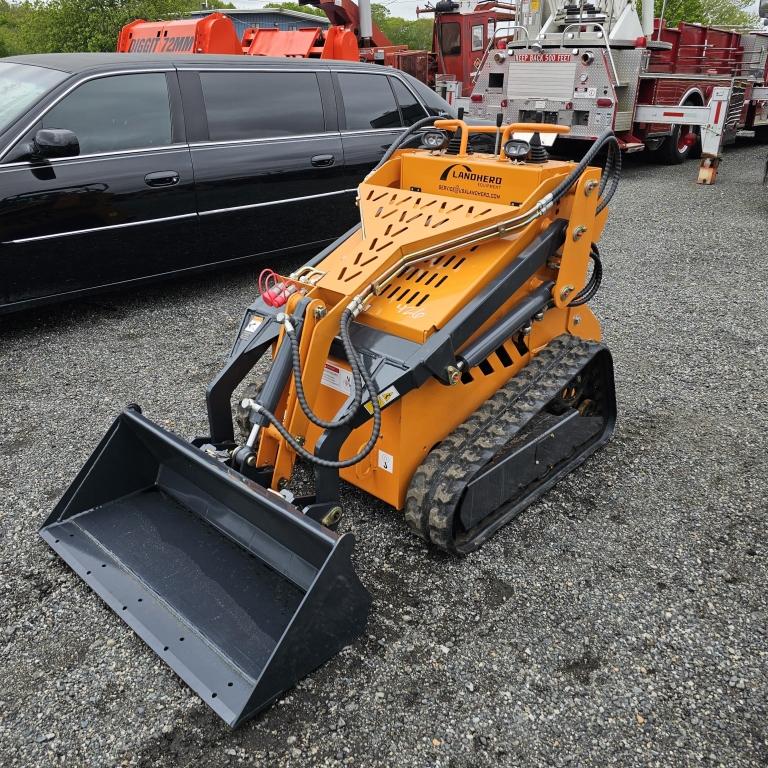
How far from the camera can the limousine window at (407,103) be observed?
6666 millimetres

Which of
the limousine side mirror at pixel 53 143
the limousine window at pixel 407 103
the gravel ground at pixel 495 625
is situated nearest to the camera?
the gravel ground at pixel 495 625

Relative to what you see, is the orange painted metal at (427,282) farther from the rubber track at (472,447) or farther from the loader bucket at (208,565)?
the loader bucket at (208,565)

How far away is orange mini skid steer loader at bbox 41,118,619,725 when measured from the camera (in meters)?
2.47

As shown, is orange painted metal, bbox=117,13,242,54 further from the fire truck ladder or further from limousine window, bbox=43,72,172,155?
the fire truck ladder

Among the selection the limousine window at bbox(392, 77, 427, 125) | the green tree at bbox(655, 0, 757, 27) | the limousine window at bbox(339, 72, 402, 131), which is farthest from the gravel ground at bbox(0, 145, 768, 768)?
the green tree at bbox(655, 0, 757, 27)

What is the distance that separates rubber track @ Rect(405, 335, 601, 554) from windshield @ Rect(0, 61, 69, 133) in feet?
12.1

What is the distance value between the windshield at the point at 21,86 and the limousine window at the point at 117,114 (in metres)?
0.16

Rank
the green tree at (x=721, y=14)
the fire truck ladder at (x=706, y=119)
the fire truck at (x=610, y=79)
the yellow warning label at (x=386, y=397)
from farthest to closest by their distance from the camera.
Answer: the green tree at (x=721, y=14), the fire truck at (x=610, y=79), the fire truck ladder at (x=706, y=119), the yellow warning label at (x=386, y=397)

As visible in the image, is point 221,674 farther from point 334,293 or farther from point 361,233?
point 361,233

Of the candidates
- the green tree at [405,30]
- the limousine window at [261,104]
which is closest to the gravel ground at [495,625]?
the limousine window at [261,104]

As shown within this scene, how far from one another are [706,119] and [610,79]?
4.91 feet

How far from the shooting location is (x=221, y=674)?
2330mm

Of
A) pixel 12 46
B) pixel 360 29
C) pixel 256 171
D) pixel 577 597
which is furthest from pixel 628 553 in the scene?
pixel 12 46

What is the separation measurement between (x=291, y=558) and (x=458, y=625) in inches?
26.1
